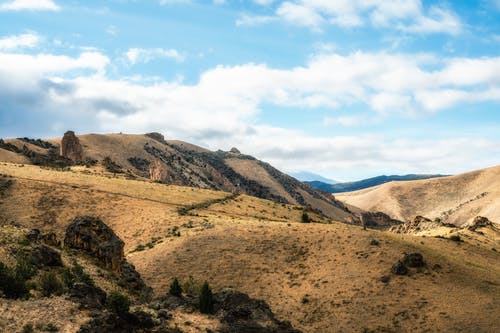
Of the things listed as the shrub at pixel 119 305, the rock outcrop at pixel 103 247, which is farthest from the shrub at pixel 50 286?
the rock outcrop at pixel 103 247

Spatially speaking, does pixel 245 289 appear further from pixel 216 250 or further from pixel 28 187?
pixel 28 187

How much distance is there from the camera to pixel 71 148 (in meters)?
131

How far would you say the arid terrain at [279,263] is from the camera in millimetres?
34344

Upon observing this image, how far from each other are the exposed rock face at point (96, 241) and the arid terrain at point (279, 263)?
1766 mm

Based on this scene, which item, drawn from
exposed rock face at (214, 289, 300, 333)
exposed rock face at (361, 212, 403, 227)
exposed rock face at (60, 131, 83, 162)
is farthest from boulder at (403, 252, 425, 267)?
exposed rock face at (361, 212, 403, 227)

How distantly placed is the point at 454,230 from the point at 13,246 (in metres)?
67.4

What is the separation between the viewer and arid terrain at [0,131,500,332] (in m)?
34.3

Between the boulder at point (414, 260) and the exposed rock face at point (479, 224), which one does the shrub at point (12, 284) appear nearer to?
the boulder at point (414, 260)

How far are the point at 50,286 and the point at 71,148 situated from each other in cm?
11618

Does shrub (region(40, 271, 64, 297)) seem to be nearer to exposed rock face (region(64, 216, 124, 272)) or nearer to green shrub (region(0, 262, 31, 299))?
green shrub (region(0, 262, 31, 299))

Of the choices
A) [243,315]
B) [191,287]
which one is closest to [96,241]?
[191,287]

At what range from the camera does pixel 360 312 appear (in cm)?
3738

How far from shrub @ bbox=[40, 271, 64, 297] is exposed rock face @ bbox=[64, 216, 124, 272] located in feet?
32.3

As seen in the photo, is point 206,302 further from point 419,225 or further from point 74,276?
point 419,225
